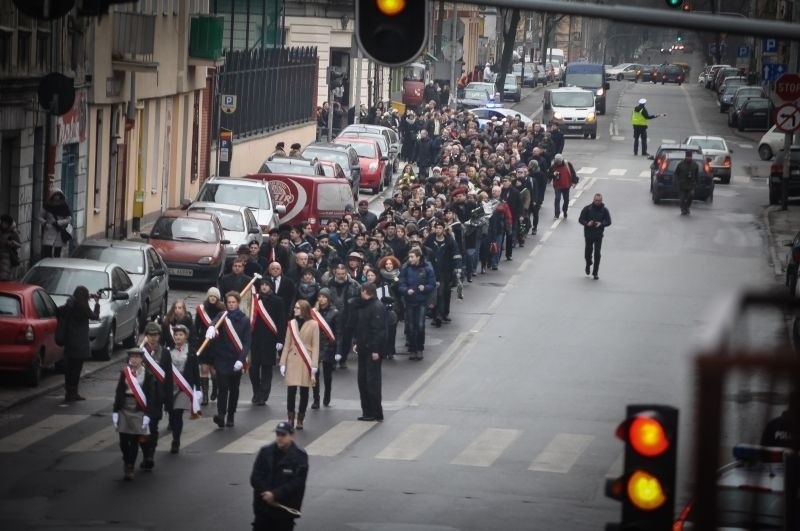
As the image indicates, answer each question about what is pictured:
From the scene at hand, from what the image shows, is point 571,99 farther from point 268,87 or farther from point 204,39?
point 204,39

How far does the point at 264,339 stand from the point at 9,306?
317 cm

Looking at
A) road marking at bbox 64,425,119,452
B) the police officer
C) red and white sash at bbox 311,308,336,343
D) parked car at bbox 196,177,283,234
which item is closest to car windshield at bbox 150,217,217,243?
parked car at bbox 196,177,283,234

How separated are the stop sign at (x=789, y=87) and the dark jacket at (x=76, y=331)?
61.1ft

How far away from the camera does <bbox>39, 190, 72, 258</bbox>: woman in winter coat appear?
30469 millimetres

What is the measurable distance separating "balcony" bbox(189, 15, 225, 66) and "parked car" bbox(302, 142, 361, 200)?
3423mm

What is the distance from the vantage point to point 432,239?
30125 millimetres

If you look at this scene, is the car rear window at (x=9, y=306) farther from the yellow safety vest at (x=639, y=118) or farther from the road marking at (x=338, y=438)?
the yellow safety vest at (x=639, y=118)

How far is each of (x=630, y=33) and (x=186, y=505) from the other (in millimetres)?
186234

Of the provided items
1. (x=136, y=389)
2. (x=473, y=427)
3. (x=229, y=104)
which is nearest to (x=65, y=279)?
(x=473, y=427)

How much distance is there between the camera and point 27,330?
22.3 metres

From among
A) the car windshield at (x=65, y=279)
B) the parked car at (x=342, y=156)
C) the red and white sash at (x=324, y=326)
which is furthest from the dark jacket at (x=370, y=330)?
the parked car at (x=342, y=156)

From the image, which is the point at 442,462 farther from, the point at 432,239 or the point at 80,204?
the point at 80,204

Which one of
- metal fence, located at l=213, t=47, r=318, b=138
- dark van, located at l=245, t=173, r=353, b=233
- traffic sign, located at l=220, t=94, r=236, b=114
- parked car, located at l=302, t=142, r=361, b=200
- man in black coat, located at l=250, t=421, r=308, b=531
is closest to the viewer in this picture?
man in black coat, located at l=250, t=421, r=308, b=531

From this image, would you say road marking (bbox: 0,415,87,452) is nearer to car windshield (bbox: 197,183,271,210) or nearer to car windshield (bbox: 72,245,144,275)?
car windshield (bbox: 72,245,144,275)
